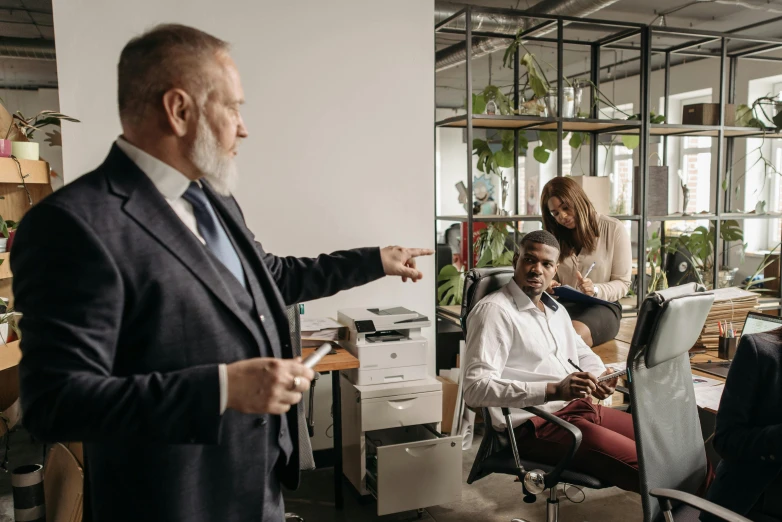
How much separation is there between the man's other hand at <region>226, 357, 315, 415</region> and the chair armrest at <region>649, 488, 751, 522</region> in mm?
1034

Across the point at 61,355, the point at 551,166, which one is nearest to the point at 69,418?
the point at 61,355

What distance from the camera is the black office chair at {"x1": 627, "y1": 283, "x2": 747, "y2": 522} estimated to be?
5.62 feet

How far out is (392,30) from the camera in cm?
350

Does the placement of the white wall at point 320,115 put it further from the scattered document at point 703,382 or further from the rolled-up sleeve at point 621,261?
the scattered document at point 703,382

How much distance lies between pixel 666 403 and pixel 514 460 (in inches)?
23.5

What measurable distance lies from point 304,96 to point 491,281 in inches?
60.1

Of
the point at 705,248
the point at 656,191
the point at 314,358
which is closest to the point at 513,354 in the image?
the point at 314,358

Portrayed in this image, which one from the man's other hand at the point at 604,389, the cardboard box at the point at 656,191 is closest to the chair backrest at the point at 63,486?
the man's other hand at the point at 604,389

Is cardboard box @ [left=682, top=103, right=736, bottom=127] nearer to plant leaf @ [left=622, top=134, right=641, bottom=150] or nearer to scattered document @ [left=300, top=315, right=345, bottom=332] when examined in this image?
plant leaf @ [left=622, top=134, right=641, bottom=150]

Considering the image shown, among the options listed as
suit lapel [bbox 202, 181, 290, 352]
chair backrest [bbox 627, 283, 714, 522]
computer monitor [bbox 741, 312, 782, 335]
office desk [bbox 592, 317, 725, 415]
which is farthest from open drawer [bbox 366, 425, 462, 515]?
suit lapel [bbox 202, 181, 290, 352]

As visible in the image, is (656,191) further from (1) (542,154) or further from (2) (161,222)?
(2) (161,222)

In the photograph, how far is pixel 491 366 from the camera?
88.4 inches

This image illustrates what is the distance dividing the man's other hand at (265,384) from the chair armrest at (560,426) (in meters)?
1.30

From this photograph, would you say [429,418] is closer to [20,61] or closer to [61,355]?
[61,355]
